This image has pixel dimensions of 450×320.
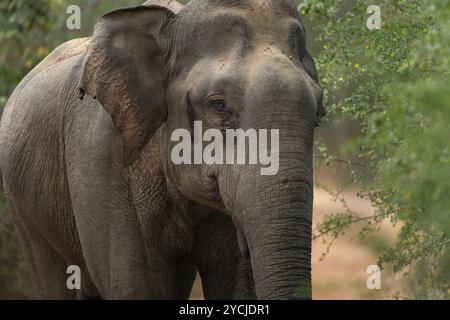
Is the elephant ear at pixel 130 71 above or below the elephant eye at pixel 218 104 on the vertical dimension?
above

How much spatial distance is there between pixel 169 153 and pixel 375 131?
928 millimetres

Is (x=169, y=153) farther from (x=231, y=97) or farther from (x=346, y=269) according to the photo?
(x=346, y=269)

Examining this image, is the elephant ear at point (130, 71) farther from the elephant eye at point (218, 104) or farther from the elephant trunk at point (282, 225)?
the elephant trunk at point (282, 225)

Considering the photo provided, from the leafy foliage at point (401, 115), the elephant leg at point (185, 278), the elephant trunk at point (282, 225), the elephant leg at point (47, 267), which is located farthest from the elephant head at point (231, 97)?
the elephant leg at point (47, 267)

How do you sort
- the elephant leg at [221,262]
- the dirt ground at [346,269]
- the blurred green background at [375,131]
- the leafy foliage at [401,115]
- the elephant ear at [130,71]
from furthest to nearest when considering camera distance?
the dirt ground at [346,269] → the elephant leg at [221,262] → the elephant ear at [130,71] → the blurred green background at [375,131] → the leafy foliage at [401,115]

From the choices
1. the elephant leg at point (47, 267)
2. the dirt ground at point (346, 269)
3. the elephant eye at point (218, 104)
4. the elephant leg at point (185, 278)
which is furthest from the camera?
the dirt ground at point (346, 269)

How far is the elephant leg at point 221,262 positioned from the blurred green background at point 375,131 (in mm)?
661

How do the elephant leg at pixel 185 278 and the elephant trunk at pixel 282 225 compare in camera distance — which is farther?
the elephant leg at pixel 185 278

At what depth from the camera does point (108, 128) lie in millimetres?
6875

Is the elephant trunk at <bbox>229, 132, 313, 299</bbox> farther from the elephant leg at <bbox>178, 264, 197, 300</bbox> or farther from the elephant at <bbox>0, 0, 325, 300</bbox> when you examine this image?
the elephant leg at <bbox>178, 264, 197, 300</bbox>

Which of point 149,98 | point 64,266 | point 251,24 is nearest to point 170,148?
point 149,98

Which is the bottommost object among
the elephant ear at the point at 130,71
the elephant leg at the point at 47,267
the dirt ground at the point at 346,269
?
the elephant leg at the point at 47,267

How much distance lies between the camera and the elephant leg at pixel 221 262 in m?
7.00
